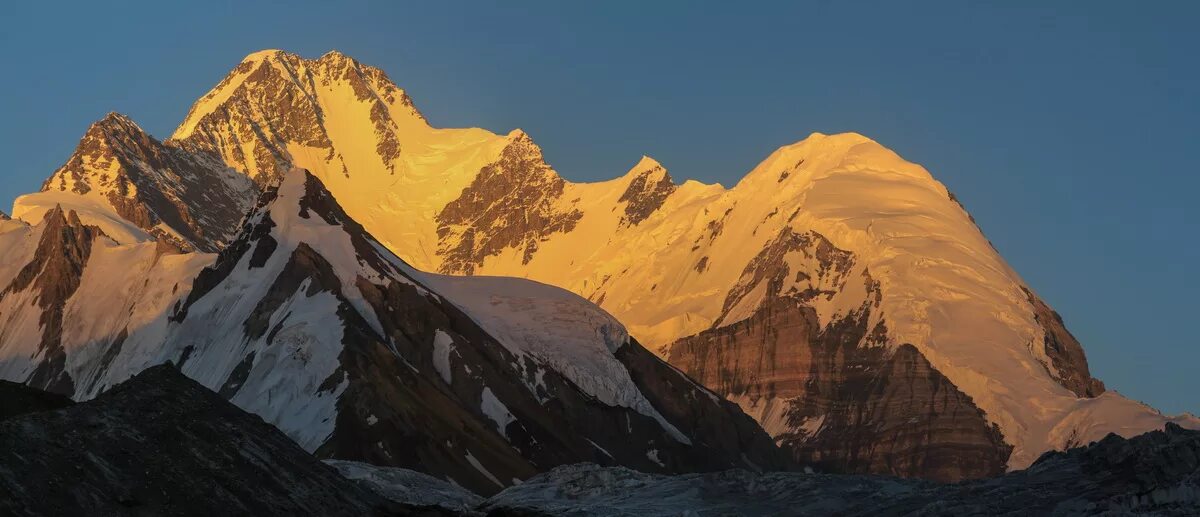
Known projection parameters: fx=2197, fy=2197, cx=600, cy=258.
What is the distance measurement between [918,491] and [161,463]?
42260mm

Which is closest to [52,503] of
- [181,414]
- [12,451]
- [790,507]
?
[12,451]

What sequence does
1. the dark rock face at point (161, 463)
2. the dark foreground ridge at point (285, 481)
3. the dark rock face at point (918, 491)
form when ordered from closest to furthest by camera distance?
the dark rock face at point (161, 463) < the dark foreground ridge at point (285, 481) < the dark rock face at point (918, 491)

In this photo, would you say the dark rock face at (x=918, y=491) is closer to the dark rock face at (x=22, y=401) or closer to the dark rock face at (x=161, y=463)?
the dark rock face at (x=161, y=463)

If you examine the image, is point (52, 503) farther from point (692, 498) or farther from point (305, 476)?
point (692, 498)

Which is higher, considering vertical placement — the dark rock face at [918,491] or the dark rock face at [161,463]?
the dark rock face at [918,491]

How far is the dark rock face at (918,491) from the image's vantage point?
10488cm

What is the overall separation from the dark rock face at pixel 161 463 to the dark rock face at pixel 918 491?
15.5m

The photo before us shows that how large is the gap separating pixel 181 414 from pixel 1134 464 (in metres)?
47.4

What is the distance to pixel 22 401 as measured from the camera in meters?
127

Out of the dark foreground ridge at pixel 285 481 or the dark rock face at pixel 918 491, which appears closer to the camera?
the dark foreground ridge at pixel 285 481

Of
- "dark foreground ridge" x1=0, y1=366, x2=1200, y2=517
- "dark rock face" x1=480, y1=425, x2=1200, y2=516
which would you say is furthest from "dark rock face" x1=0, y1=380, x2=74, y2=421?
"dark rock face" x1=480, y1=425, x2=1200, y2=516

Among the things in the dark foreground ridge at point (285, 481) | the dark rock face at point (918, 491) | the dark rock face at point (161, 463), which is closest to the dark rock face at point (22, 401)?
the dark foreground ridge at point (285, 481)

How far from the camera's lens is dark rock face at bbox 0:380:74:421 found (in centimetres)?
12525

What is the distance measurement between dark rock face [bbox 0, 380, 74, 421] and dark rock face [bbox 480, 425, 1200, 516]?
2640 centimetres
